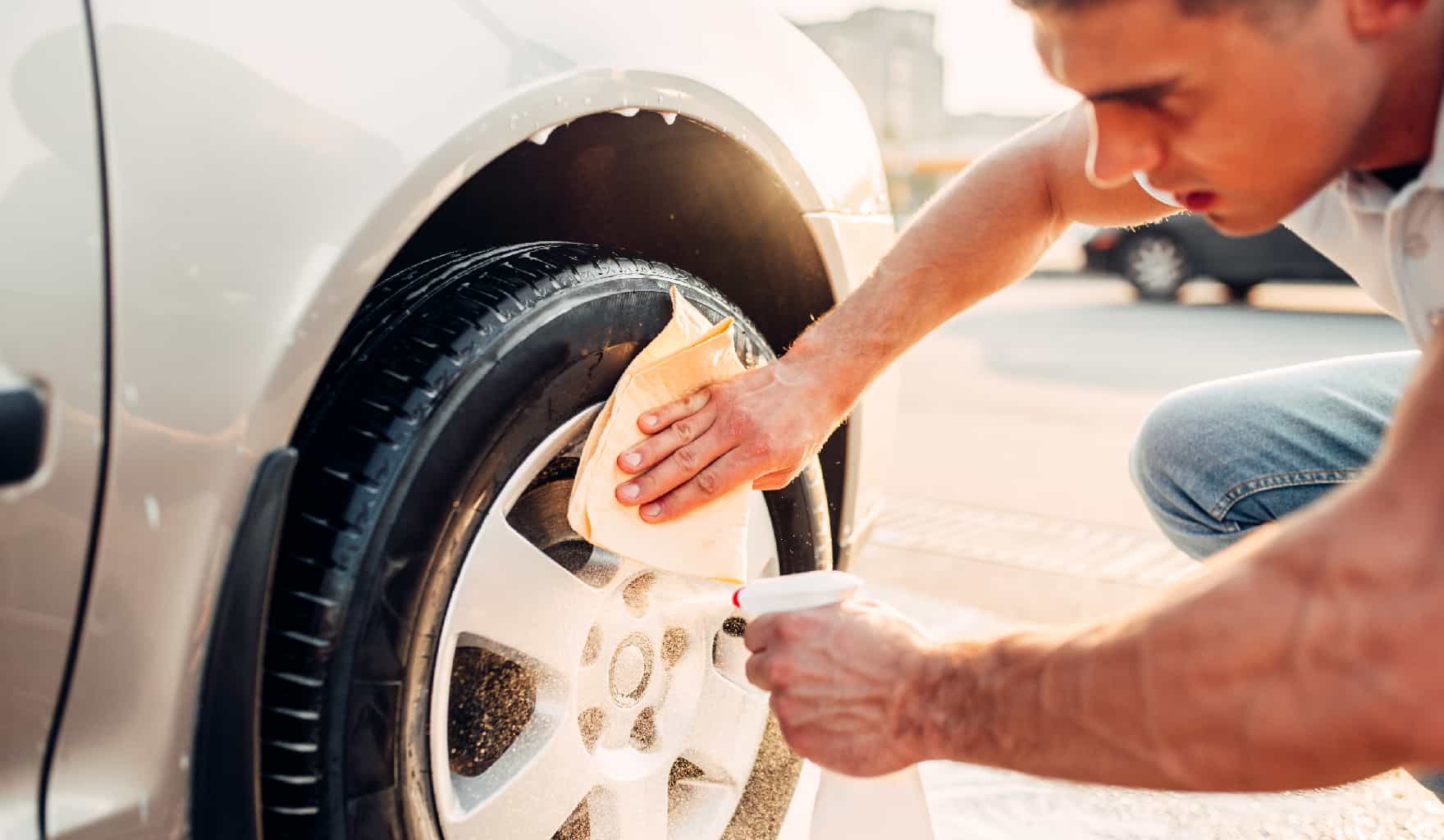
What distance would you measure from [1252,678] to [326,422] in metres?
0.82

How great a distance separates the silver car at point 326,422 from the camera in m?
0.95

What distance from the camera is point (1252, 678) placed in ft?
2.65

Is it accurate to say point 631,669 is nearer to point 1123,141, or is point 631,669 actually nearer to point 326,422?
point 326,422

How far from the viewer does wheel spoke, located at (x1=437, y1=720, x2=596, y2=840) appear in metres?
1.23

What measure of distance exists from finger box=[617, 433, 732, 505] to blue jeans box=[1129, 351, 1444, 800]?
2.47 ft

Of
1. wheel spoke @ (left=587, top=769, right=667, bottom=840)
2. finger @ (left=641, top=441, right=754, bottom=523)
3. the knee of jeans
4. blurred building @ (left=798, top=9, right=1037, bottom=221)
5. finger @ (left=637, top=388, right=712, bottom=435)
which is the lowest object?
wheel spoke @ (left=587, top=769, right=667, bottom=840)

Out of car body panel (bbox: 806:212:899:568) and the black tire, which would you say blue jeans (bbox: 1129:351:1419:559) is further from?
the black tire

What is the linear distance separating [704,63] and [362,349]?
1.86 ft

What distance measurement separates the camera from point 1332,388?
171 centimetres

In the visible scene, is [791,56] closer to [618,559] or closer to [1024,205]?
[1024,205]

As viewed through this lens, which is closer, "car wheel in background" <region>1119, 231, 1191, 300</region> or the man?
the man

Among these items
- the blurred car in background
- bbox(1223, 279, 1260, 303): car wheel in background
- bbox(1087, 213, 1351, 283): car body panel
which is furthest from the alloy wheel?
bbox(1223, 279, 1260, 303): car wheel in background

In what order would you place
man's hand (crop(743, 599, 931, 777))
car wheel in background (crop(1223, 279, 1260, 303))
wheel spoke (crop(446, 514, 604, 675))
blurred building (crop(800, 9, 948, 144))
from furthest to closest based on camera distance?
blurred building (crop(800, 9, 948, 144)), car wheel in background (crop(1223, 279, 1260, 303)), wheel spoke (crop(446, 514, 604, 675)), man's hand (crop(743, 599, 931, 777))

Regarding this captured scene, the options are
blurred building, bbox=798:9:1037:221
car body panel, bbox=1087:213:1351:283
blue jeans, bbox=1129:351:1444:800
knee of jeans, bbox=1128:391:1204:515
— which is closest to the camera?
blue jeans, bbox=1129:351:1444:800
